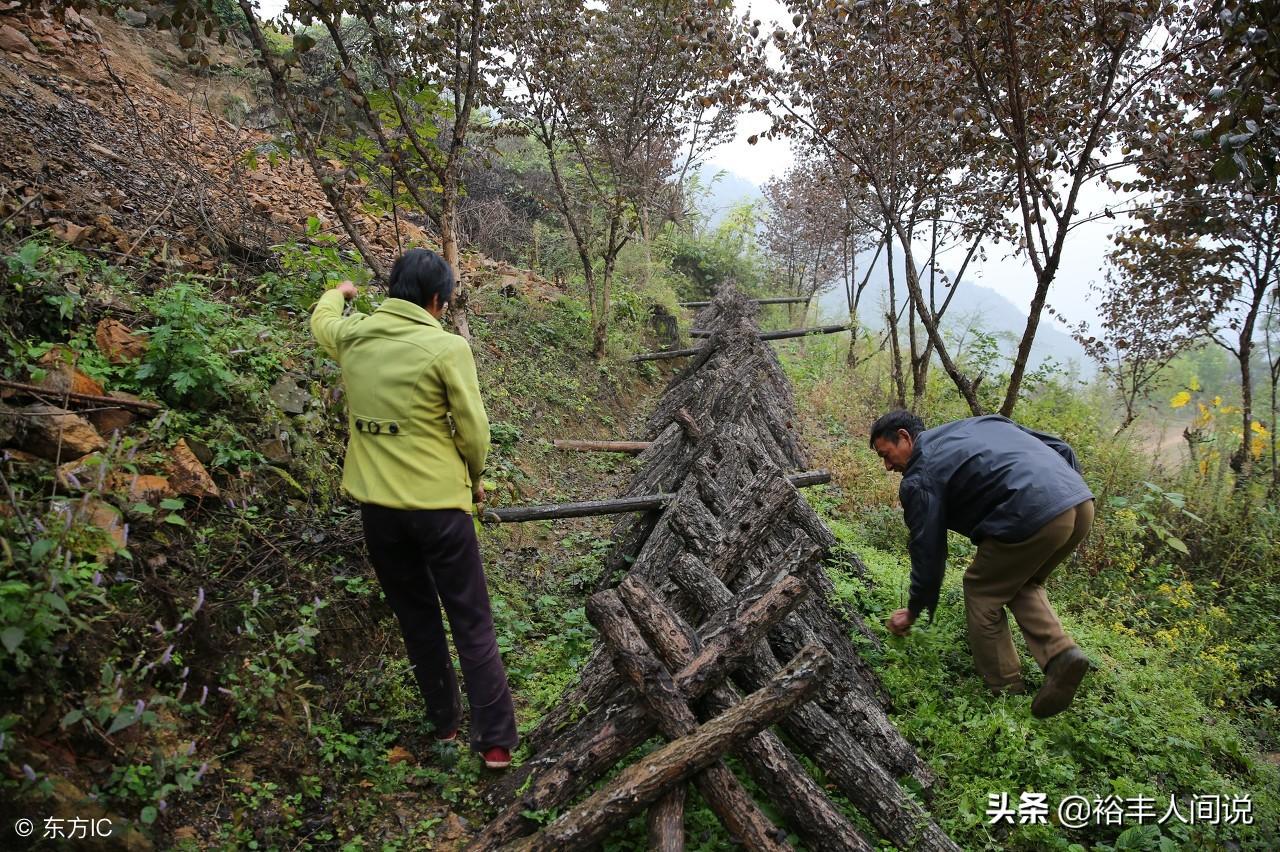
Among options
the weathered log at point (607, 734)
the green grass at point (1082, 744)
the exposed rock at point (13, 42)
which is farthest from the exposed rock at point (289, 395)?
the exposed rock at point (13, 42)

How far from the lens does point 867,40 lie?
675 cm

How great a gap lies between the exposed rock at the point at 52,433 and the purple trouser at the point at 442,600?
3.55 ft

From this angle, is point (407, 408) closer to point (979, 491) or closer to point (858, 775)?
point (858, 775)

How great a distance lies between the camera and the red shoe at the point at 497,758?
2.73 m

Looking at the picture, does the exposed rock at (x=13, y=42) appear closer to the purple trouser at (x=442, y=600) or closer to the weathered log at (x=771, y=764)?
the purple trouser at (x=442, y=600)

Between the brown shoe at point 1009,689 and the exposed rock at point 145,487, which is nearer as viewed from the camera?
the exposed rock at point 145,487

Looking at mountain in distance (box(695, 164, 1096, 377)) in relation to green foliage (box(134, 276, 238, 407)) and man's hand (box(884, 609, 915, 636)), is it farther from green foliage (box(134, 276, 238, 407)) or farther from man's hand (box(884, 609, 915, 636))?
green foliage (box(134, 276, 238, 407))

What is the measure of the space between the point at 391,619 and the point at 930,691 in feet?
8.89

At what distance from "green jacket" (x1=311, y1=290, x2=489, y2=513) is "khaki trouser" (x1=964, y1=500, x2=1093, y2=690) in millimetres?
2626

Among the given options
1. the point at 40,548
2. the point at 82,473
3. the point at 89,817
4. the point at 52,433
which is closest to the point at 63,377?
the point at 52,433

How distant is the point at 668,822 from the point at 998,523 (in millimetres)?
2138

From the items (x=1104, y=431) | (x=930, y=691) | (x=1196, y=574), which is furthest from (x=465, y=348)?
(x=1104, y=431)

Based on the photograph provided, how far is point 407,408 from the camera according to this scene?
2527 millimetres

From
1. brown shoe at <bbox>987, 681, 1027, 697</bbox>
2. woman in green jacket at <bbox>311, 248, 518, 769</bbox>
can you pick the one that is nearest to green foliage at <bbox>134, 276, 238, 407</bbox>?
woman in green jacket at <bbox>311, 248, 518, 769</bbox>
